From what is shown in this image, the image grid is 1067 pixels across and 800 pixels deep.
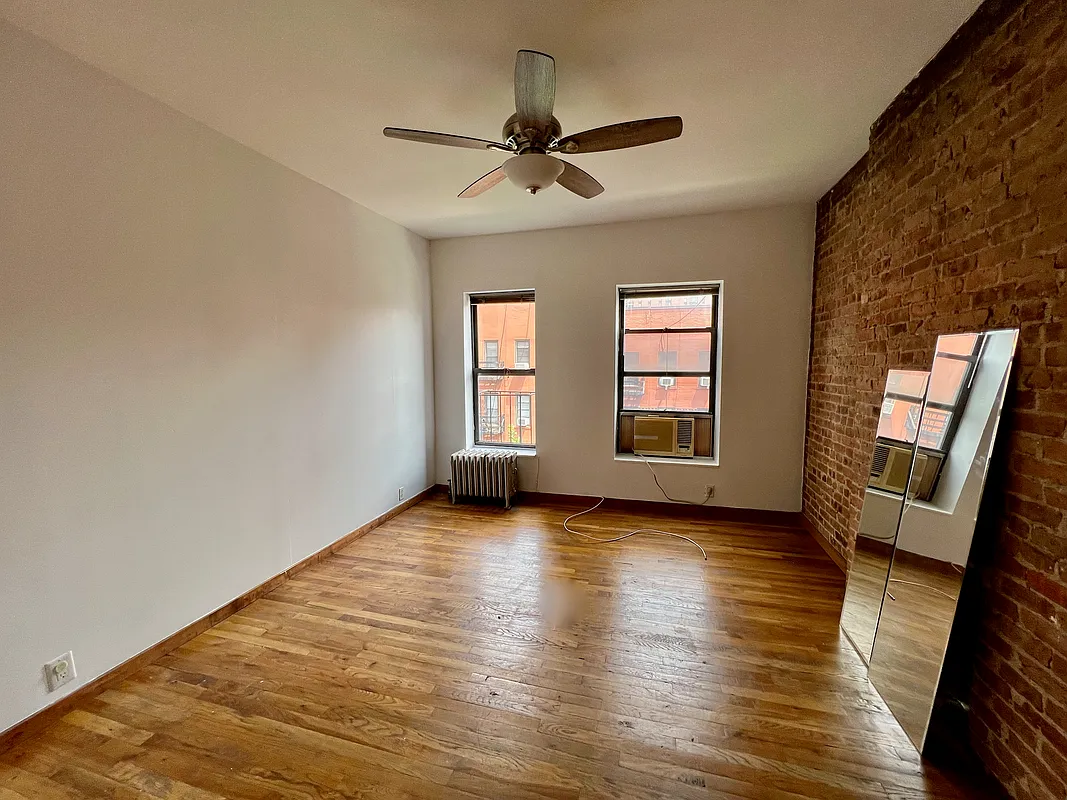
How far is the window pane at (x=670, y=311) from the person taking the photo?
394 cm

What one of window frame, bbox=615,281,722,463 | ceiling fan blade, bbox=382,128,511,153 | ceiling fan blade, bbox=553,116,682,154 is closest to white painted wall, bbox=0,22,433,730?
ceiling fan blade, bbox=382,128,511,153

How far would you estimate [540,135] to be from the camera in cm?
183

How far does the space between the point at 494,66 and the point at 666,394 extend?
3.04 metres

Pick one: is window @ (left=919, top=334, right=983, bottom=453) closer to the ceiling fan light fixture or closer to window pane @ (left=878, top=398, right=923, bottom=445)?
window pane @ (left=878, top=398, right=923, bottom=445)

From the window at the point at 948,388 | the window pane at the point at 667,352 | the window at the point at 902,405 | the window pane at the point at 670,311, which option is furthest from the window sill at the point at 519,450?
the window at the point at 948,388

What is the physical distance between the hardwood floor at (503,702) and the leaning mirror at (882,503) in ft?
0.61

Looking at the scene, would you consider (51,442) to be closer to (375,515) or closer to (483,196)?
(375,515)

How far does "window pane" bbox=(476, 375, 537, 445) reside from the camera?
4.48 metres

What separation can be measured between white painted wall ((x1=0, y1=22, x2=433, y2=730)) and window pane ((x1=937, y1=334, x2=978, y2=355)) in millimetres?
3482

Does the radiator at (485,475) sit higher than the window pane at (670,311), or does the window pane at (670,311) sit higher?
the window pane at (670,311)

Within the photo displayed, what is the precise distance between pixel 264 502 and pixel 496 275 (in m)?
2.82

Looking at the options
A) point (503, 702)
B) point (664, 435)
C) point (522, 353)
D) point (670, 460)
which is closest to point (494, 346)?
point (522, 353)

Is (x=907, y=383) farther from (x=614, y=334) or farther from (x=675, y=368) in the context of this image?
(x=614, y=334)

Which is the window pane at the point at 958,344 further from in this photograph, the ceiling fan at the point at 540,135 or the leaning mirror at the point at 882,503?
the ceiling fan at the point at 540,135
